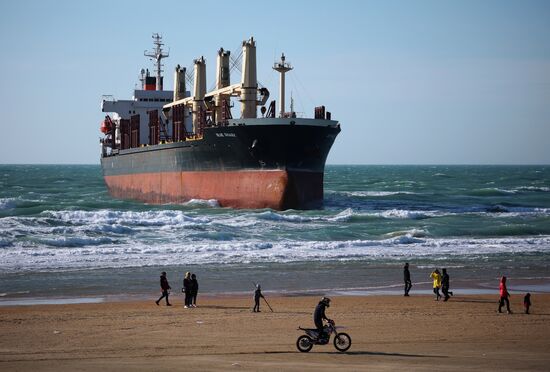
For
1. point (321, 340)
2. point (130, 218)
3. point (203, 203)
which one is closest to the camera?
point (321, 340)

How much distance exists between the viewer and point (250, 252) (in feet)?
97.8

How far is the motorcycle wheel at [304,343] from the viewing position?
13.8 metres

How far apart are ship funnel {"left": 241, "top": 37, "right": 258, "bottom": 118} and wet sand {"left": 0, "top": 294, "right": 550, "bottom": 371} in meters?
25.3

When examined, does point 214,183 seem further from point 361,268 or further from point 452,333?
point 452,333

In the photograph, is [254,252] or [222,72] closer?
[254,252]

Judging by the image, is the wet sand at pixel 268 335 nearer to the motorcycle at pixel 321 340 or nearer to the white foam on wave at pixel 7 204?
the motorcycle at pixel 321 340

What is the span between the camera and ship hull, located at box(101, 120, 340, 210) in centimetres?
3962

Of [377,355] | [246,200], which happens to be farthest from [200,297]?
[246,200]

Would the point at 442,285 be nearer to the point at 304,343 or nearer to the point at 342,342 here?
the point at 342,342

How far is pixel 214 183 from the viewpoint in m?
43.4

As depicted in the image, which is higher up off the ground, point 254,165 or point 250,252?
point 254,165

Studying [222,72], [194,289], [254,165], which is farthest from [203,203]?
[194,289]

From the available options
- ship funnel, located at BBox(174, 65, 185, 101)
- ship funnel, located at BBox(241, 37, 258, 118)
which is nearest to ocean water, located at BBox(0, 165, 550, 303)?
ship funnel, located at BBox(241, 37, 258, 118)

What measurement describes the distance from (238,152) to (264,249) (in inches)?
425
